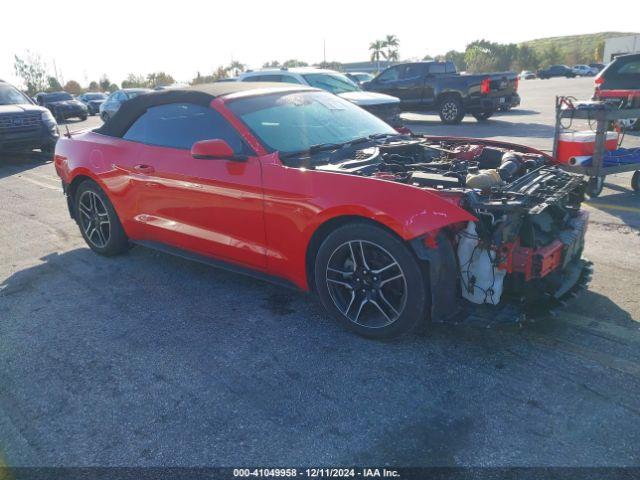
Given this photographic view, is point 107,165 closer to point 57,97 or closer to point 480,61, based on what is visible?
point 57,97

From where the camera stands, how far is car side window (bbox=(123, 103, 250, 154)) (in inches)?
161

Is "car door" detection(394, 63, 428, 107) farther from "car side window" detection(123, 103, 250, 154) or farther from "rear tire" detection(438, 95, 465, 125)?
"car side window" detection(123, 103, 250, 154)

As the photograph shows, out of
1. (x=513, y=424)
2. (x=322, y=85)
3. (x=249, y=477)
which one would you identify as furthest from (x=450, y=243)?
(x=322, y=85)

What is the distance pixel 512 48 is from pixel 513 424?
294ft

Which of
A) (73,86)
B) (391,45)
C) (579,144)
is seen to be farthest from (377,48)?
(579,144)

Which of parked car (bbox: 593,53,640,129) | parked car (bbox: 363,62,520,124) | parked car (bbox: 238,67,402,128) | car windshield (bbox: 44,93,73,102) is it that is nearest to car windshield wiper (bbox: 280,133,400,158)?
parked car (bbox: 238,67,402,128)

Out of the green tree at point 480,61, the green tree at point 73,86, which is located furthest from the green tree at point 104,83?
the green tree at point 480,61

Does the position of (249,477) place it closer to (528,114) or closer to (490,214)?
(490,214)

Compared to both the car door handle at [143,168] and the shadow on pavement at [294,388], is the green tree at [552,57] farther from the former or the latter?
the shadow on pavement at [294,388]

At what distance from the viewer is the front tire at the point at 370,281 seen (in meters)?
3.23

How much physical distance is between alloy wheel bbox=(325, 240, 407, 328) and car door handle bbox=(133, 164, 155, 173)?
6.32 ft

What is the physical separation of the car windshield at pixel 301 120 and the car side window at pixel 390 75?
1265 centimetres

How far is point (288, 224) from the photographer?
144 inches

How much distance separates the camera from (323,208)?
11.3 ft
